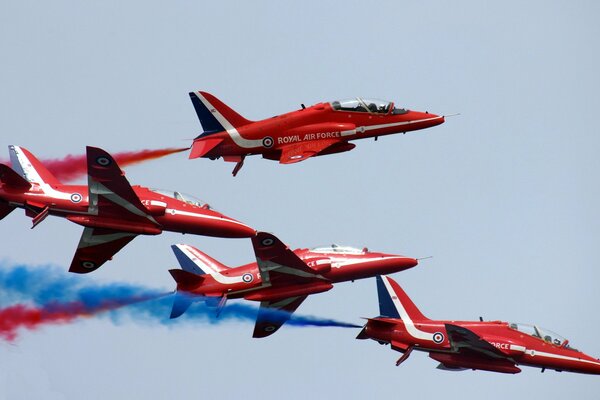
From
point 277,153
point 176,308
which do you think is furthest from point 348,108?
point 176,308

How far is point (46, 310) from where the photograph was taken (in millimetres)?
64062

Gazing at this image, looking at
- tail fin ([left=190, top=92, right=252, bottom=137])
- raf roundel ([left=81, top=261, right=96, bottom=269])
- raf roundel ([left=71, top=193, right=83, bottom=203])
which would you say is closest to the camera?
raf roundel ([left=71, top=193, right=83, bottom=203])

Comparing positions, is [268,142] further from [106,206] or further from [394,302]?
[394,302]

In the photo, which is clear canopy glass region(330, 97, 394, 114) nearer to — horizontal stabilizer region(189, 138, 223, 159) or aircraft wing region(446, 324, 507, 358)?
horizontal stabilizer region(189, 138, 223, 159)

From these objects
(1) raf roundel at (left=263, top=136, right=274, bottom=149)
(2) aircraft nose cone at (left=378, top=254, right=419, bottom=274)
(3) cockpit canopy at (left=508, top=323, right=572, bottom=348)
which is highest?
(1) raf roundel at (left=263, top=136, right=274, bottom=149)

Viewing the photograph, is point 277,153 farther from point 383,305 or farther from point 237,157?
point 383,305

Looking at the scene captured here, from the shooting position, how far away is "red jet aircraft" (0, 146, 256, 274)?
59938 millimetres

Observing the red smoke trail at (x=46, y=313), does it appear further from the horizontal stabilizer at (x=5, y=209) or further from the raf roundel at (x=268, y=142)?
the raf roundel at (x=268, y=142)

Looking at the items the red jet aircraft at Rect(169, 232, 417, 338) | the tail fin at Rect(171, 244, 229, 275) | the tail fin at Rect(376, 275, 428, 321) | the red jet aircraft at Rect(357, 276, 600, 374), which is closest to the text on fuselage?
the red jet aircraft at Rect(169, 232, 417, 338)

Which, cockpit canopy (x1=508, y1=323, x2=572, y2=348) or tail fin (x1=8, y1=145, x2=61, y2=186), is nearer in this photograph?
tail fin (x1=8, y1=145, x2=61, y2=186)

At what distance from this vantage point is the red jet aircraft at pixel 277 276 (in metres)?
62.3

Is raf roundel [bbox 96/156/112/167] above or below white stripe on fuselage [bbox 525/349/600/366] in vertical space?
above

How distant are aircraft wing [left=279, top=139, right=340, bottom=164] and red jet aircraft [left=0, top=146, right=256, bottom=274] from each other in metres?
3.98

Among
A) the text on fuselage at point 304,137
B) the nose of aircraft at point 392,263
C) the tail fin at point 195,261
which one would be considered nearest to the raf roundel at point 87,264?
the tail fin at point 195,261
